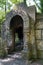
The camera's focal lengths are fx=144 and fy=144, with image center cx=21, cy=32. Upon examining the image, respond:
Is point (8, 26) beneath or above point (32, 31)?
above

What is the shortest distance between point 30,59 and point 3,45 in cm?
254

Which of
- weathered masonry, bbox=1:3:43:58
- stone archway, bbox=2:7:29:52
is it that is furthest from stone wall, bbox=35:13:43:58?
stone archway, bbox=2:7:29:52

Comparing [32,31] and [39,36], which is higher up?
[32,31]

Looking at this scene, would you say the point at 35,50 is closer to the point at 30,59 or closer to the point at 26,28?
the point at 30,59

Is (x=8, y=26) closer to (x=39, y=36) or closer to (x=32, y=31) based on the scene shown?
(x=32, y=31)

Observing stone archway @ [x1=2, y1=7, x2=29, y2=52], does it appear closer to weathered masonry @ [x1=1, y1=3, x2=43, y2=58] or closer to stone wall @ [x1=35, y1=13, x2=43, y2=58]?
weathered masonry @ [x1=1, y1=3, x2=43, y2=58]

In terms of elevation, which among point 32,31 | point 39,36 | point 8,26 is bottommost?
point 39,36

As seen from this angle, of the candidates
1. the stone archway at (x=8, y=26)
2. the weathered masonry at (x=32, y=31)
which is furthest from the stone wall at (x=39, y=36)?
the stone archway at (x=8, y=26)

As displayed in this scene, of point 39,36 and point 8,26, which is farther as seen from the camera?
point 8,26

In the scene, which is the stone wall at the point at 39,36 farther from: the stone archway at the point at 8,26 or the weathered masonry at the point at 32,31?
the stone archway at the point at 8,26

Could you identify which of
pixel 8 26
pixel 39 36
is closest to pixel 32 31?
pixel 39 36

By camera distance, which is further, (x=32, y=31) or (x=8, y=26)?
(x=8, y=26)

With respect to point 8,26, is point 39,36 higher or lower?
lower

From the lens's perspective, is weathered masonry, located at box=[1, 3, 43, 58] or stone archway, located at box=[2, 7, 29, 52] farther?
stone archway, located at box=[2, 7, 29, 52]
